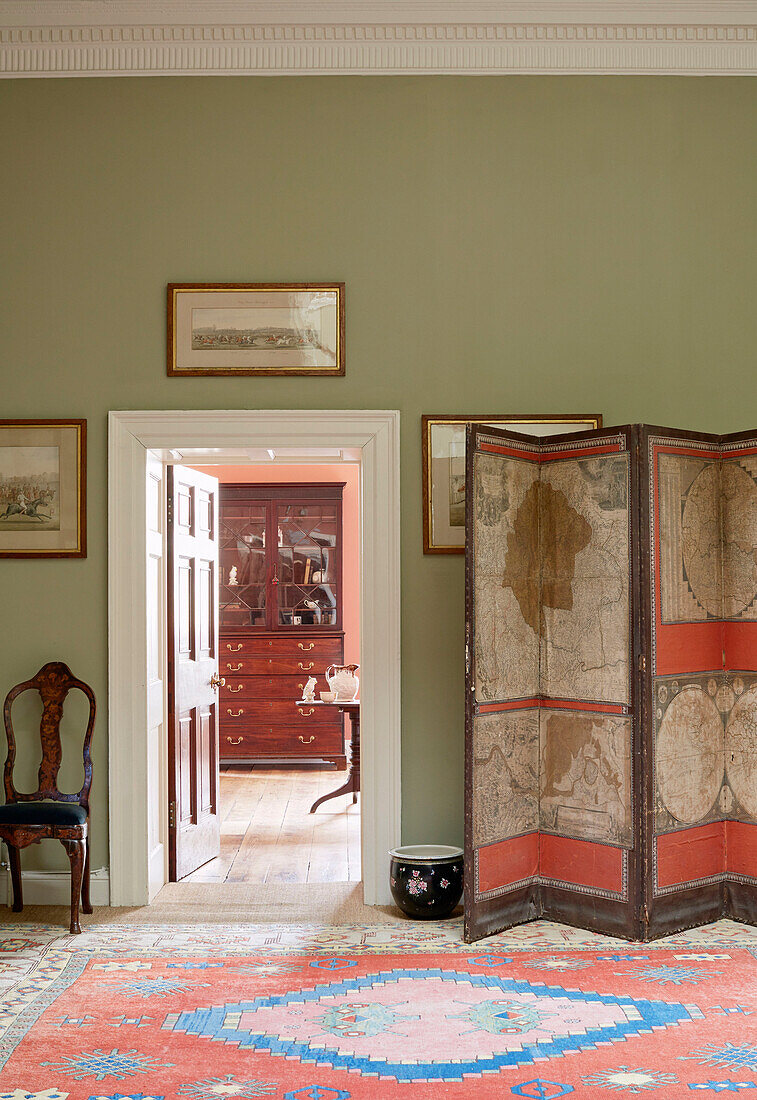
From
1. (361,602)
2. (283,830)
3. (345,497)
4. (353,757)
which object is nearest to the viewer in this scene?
(361,602)

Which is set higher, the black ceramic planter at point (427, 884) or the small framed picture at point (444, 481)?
the small framed picture at point (444, 481)

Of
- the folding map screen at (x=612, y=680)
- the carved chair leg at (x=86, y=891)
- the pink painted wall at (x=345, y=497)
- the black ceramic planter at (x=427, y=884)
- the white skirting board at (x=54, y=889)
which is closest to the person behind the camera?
the folding map screen at (x=612, y=680)

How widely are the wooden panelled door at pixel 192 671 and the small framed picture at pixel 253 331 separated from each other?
0.74 meters

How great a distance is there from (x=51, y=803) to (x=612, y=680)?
2.64 metres

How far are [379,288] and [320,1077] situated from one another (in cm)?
359

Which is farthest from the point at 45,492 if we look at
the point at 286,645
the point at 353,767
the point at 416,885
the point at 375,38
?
the point at 286,645

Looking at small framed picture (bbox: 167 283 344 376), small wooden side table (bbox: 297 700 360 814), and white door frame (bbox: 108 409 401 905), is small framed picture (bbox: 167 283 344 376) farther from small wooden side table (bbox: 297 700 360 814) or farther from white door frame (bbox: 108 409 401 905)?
small wooden side table (bbox: 297 700 360 814)

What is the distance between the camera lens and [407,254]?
514 cm

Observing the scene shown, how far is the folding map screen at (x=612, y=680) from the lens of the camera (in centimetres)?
438

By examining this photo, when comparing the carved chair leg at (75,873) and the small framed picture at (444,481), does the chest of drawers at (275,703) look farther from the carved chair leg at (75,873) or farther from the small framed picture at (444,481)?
the carved chair leg at (75,873)

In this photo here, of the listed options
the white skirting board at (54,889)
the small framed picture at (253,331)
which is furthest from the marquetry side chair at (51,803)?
the small framed picture at (253,331)

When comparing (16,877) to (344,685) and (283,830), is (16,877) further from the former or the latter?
(344,685)

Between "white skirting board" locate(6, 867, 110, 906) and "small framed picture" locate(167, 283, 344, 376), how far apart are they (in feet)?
8.48

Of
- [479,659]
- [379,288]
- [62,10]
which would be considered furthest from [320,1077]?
[62,10]
